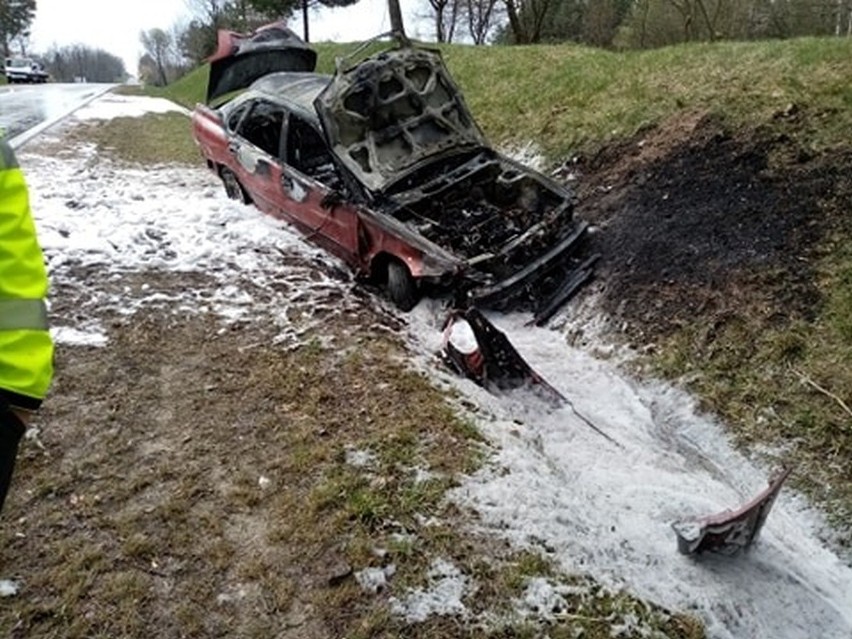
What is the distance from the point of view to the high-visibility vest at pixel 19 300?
1740 millimetres

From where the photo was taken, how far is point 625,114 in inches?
337

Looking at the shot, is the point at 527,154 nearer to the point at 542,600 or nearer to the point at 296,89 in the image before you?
the point at 296,89

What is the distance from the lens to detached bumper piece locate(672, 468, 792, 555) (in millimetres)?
3391

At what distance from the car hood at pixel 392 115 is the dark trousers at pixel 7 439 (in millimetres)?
4622

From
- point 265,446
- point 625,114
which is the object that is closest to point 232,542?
point 265,446

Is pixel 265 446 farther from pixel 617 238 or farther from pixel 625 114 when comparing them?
pixel 625 114

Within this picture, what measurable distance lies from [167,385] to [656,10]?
72.9 feet

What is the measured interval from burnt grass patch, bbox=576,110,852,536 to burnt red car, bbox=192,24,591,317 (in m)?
0.68

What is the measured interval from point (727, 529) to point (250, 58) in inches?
328

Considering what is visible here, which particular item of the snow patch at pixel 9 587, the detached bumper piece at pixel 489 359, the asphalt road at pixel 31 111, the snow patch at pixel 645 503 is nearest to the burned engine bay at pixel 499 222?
the detached bumper piece at pixel 489 359

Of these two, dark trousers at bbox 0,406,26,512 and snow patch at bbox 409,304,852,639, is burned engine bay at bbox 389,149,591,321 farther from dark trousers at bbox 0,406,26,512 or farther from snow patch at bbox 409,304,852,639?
dark trousers at bbox 0,406,26,512

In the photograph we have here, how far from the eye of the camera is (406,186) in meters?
6.46

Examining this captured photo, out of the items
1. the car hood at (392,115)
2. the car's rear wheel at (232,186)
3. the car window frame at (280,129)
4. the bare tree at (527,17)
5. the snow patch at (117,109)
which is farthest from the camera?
the bare tree at (527,17)

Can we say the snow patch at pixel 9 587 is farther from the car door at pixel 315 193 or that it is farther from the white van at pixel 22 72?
the white van at pixel 22 72
